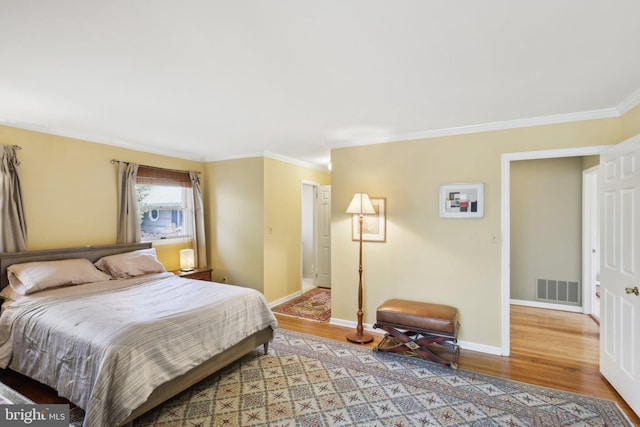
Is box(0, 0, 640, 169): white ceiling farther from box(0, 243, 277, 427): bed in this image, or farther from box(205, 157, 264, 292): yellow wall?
box(0, 243, 277, 427): bed

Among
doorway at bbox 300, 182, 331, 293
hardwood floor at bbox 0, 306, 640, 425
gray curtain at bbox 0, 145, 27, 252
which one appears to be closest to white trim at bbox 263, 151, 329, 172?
doorway at bbox 300, 182, 331, 293

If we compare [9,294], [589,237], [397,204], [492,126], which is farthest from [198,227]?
[589,237]

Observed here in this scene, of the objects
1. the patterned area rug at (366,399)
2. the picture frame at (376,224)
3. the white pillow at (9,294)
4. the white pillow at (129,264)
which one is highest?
the picture frame at (376,224)

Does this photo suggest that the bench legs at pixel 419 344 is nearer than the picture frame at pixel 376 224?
Yes

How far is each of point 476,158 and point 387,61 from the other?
1.96m

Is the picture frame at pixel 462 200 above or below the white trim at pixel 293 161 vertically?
below

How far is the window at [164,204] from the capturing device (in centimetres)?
455

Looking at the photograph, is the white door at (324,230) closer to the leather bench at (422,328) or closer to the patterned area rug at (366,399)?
the leather bench at (422,328)

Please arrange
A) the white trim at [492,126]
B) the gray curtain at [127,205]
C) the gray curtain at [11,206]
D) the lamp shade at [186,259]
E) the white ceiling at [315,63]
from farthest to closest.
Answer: the lamp shade at [186,259], the gray curtain at [127,205], the gray curtain at [11,206], the white trim at [492,126], the white ceiling at [315,63]

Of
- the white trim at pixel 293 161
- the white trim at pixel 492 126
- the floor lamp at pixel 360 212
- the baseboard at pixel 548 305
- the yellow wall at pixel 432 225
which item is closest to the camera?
the white trim at pixel 492 126

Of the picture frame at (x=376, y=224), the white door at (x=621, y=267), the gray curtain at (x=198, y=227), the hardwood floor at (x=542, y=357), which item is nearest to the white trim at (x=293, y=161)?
Result: the gray curtain at (x=198, y=227)

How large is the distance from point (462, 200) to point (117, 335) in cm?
343

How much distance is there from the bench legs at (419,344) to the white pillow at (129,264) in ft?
9.56

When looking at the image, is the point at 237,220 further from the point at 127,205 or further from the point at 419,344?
the point at 419,344
